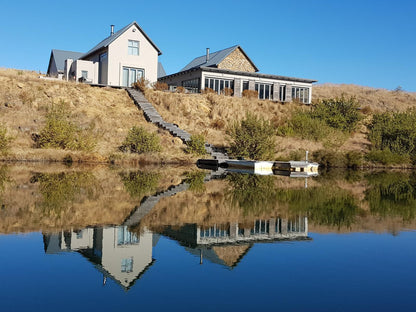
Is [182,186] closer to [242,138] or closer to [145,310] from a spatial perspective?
[145,310]

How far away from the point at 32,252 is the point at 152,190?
28.1 ft

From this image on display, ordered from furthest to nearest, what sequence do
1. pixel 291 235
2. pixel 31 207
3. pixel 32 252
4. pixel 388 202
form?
pixel 388 202 → pixel 31 207 → pixel 291 235 → pixel 32 252

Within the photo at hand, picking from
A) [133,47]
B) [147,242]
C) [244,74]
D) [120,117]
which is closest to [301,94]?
[244,74]

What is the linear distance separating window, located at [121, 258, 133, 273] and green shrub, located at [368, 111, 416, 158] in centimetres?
3593

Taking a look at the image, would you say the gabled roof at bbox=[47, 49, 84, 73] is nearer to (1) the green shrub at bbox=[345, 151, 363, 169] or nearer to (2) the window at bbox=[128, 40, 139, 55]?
(2) the window at bbox=[128, 40, 139, 55]

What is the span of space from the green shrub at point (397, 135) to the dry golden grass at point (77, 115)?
18454 mm

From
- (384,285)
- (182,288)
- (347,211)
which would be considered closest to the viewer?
(182,288)

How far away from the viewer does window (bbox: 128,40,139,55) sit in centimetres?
4528

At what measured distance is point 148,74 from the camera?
4659 centimetres

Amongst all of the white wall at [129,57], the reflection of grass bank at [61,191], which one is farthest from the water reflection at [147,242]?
the white wall at [129,57]

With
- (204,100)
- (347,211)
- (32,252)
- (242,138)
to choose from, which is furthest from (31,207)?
(204,100)

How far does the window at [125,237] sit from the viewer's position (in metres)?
7.78

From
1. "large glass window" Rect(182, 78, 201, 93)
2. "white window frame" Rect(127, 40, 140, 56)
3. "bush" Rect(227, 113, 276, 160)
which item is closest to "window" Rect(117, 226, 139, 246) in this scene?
"bush" Rect(227, 113, 276, 160)

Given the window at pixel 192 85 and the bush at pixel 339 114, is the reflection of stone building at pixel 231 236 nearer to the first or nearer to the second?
the bush at pixel 339 114
